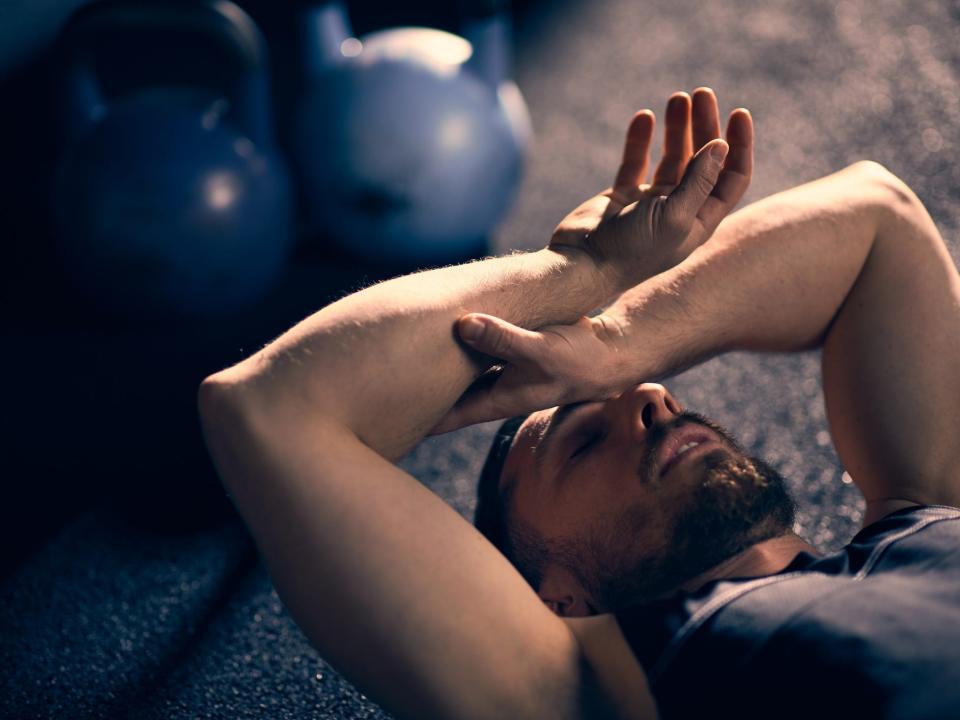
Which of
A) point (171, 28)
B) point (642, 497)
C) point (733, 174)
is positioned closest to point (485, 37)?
point (171, 28)

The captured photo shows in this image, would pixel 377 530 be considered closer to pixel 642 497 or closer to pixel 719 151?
pixel 642 497

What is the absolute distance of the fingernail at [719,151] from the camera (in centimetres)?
96

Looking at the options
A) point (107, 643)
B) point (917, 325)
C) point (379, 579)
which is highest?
point (917, 325)

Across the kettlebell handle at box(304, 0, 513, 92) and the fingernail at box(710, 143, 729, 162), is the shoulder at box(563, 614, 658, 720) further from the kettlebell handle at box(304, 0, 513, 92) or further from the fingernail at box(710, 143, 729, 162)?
the kettlebell handle at box(304, 0, 513, 92)

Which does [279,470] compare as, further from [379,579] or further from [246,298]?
[246,298]

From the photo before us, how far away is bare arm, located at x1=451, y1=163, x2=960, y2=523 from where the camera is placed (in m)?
1.03

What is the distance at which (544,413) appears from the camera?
1039 mm

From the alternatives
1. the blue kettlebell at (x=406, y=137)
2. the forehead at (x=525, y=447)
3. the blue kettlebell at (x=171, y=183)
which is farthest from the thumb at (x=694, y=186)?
the blue kettlebell at (x=171, y=183)

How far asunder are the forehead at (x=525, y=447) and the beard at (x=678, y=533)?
0.10 metres

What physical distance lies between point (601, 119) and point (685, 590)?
1.62 metres

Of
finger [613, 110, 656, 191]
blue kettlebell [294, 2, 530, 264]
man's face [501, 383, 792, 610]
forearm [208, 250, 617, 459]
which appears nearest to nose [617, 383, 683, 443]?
man's face [501, 383, 792, 610]

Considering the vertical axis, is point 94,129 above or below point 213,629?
above

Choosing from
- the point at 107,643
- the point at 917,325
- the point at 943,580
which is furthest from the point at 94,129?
the point at 943,580

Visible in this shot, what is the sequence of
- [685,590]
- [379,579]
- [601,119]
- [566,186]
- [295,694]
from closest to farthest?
1. [379,579]
2. [685,590]
3. [295,694]
4. [566,186]
5. [601,119]
